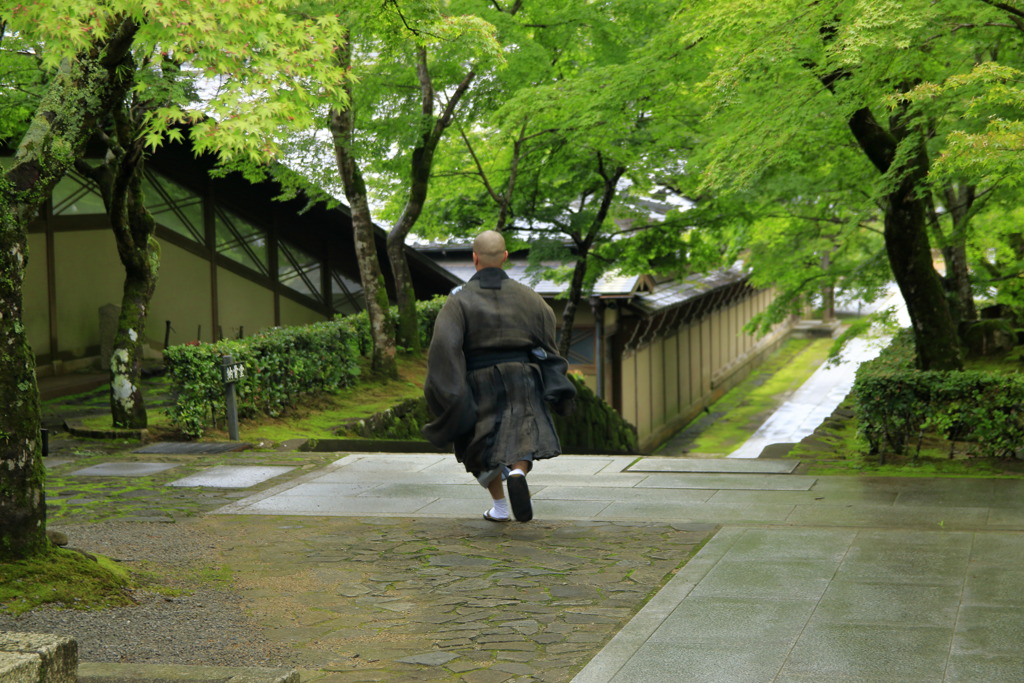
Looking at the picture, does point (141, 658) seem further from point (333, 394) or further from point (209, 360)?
point (333, 394)

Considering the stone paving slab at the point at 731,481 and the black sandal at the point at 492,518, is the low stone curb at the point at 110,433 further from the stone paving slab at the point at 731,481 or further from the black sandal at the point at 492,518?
the stone paving slab at the point at 731,481

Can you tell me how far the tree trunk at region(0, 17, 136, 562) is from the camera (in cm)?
536

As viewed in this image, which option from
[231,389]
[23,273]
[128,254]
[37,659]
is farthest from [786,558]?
[128,254]

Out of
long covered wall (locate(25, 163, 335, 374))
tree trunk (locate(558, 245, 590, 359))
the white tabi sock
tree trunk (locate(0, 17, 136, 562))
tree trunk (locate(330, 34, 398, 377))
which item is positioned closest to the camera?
tree trunk (locate(0, 17, 136, 562))

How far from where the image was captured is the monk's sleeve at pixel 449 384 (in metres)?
6.84

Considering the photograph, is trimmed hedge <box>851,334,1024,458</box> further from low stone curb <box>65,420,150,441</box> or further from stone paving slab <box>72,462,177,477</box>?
low stone curb <box>65,420,150,441</box>

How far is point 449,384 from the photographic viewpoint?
6.84m

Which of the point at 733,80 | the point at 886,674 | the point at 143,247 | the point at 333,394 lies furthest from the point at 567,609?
the point at 333,394

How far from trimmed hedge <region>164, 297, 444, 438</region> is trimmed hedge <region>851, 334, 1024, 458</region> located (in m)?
7.49

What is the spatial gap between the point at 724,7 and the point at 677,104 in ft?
23.7

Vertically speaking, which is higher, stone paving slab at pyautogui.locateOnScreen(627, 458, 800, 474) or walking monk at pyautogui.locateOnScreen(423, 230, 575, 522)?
walking monk at pyautogui.locateOnScreen(423, 230, 575, 522)

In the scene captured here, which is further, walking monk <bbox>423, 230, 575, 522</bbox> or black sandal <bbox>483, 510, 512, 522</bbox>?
black sandal <bbox>483, 510, 512, 522</bbox>

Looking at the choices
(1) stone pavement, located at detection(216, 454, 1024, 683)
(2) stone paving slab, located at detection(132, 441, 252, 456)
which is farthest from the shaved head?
(2) stone paving slab, located at detection(132, 441, 252, 456)

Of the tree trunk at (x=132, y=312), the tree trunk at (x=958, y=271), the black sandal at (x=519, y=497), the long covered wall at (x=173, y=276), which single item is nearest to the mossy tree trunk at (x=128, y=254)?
the tree trunk at (x=132, y=312)
